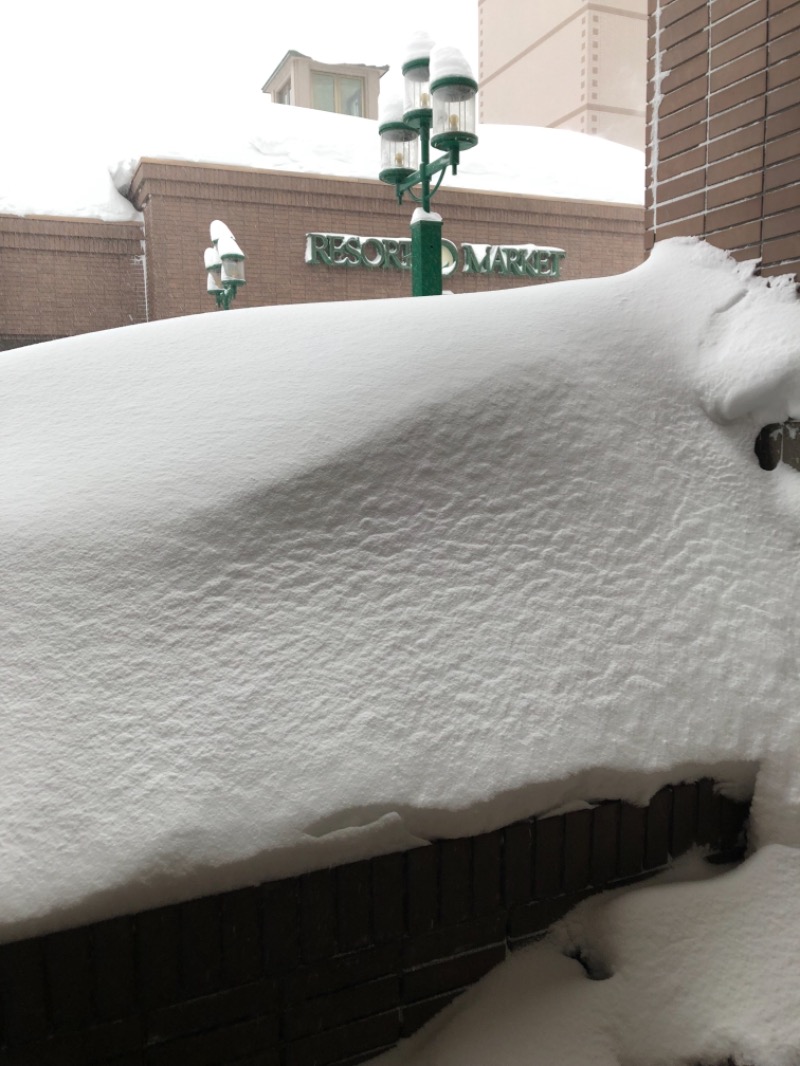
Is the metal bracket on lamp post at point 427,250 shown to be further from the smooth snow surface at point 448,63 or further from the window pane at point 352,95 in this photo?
the window pane at point 352,95

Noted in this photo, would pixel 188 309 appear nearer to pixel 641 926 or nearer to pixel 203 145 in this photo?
pixel 203 145

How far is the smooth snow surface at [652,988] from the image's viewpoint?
141 cm

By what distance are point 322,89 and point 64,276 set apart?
10.9 meters

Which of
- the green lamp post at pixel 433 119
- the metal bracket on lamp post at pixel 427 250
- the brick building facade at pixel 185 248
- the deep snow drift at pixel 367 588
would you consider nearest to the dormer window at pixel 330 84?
the brick building facade at pixel 185 248

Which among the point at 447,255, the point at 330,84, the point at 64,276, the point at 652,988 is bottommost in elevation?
the point at 652,988

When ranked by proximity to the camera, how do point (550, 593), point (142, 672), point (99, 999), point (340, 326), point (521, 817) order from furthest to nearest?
point (340, 326)
point (550, 593)
point (521, 817)
point (142, 672)
point (99, 999)

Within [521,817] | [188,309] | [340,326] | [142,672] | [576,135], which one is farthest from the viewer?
[576,135]

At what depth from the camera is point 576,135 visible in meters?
20.0

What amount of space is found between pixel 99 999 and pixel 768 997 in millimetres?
1167

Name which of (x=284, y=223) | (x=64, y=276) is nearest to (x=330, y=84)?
(x=284, y=223)

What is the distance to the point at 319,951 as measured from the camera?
1.41 meters

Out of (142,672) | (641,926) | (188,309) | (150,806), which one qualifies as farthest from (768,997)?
(188,309)

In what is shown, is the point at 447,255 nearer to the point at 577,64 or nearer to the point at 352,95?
the point at 352,95

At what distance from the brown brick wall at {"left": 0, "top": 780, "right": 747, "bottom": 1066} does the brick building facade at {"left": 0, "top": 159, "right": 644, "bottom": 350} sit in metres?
13.5
